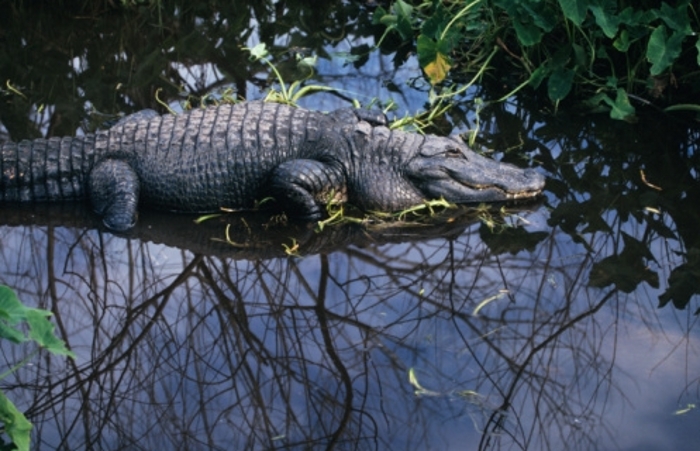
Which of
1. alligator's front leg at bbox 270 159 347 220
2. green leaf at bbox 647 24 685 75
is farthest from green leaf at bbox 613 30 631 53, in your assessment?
alligator's front leg at bbox 270 159 347 220

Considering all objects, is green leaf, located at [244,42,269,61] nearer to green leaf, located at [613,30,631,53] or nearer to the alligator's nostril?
the alligator's nostril

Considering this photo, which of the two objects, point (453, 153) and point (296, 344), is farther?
point (453, 153)

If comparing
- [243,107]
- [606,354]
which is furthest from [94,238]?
[606,354]

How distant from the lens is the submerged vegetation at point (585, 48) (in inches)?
281

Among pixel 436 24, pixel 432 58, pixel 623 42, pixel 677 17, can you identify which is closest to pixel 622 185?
pixel 623 42

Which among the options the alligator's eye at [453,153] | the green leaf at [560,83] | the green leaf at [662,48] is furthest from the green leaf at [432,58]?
the green leaf at [662,48]

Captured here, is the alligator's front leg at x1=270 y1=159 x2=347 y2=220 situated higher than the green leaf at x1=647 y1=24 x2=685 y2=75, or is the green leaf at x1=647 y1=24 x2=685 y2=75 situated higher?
the green leaf at x1=647 y1=24 x2=685 y2=75

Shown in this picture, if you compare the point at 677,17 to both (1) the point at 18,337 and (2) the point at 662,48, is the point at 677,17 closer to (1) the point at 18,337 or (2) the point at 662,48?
(2) the point at 662,48

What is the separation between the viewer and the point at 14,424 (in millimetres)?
3660

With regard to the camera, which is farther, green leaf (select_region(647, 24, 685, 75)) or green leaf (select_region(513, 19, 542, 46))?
green leaf (select_region(513, 19, 542, 46))

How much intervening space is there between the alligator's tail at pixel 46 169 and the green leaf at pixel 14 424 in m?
3.08

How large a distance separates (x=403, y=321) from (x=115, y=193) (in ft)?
6.48

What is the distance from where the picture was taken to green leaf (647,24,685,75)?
706 cm

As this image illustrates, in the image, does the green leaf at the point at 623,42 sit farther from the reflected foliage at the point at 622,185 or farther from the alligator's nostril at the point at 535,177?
the alligator's nostril at the point at 535,177
